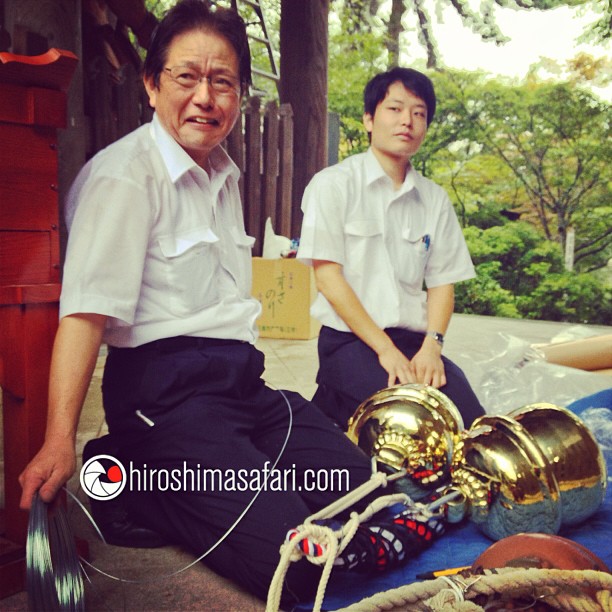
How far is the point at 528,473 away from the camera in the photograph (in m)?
1.63

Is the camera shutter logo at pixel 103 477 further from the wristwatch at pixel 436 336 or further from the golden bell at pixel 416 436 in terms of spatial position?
the wristwatch at pixel 436 336

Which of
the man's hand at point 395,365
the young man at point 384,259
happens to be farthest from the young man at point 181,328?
the young man at point 384,259

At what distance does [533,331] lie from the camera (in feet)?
20.9

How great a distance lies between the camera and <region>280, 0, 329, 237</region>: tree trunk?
6094 millimetres

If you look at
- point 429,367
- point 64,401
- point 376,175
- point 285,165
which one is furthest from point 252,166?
point 64,401

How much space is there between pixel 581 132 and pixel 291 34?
402 centimetres

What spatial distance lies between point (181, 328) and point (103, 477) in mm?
415

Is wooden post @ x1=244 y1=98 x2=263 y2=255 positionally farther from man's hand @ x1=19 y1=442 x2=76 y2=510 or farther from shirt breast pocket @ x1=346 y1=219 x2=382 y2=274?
man's hand @ x1=19 y1=442 x2=76 y2=510

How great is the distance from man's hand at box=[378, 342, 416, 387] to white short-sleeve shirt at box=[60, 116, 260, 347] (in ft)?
1.91

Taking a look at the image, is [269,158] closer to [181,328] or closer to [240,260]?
[240,260]

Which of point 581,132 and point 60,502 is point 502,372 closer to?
point 60,502

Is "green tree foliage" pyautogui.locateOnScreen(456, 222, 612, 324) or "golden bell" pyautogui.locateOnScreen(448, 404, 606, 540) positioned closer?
"golden bell" pyautogui.locateOnScreen(448, 404, 606, 540)

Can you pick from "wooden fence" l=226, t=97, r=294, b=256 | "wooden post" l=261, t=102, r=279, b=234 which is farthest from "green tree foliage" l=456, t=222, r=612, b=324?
"wooden post" l=261, t=102, r=279, b=234

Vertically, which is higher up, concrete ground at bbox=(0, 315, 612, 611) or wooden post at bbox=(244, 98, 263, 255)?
wooden post at bbox=(244, 98, 263, 255)
